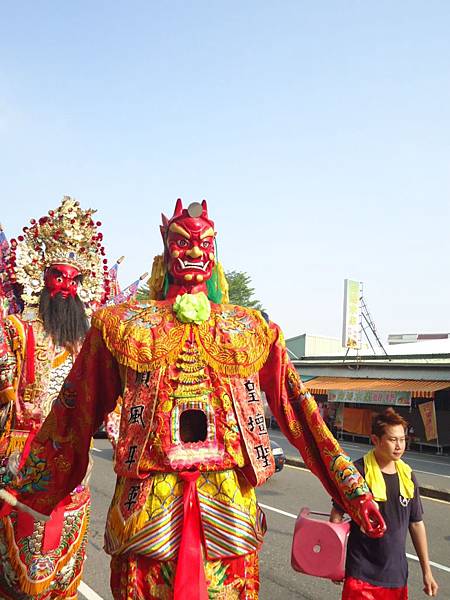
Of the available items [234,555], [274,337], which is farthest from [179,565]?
[274,337]

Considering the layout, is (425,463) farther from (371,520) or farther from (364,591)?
(371,520)

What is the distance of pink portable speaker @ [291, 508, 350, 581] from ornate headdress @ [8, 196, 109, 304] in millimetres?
2235

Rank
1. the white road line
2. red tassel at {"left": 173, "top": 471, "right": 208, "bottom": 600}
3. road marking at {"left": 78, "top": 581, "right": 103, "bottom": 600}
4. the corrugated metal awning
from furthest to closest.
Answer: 1. the corrugated metal awning
2. the white road line
3. road marking at {"left": 78, "top": 581, "right": 103, "bottom": 600}
4. red tassel at {"left": 173, "top": 471, "right": 208, "bottom": 600}

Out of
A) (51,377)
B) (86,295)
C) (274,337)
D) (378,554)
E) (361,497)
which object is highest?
(86,295)

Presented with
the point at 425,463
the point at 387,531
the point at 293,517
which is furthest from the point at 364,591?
Answer: the point at 425,463

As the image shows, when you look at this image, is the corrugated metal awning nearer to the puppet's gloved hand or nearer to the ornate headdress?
the ornate headdress

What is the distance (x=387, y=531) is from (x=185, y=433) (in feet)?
5.11

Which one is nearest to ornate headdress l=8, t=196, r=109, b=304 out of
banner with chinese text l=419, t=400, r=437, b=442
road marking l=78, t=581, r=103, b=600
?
road marking l=78, t=581, r=103, b=600

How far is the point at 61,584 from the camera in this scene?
3596mm

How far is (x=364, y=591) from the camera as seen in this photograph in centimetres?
332

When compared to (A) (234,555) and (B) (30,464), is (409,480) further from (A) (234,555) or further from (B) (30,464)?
(B) (30,464)

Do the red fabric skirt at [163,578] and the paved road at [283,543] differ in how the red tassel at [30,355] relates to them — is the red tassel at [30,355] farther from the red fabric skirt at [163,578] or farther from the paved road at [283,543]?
the paved road at [283,543]

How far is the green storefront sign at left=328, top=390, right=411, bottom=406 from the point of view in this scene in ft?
60.5

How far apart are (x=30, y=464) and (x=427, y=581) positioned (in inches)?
92.1
